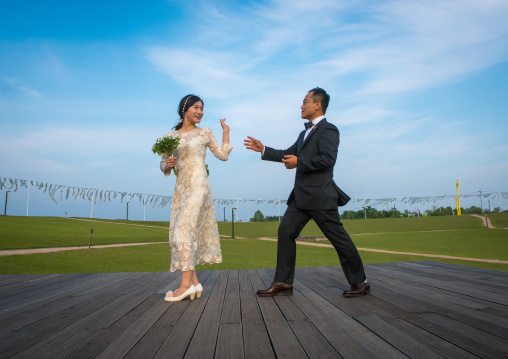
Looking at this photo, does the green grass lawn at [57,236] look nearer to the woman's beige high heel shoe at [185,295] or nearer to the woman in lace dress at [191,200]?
the woman in lace dress at [191,200]

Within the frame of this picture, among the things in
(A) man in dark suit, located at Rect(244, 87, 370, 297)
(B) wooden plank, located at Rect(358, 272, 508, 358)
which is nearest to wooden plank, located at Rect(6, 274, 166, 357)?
(A) man in dark suit, located at Rect(244, 87, 370, 297)

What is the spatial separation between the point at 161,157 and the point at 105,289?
1.49 metres

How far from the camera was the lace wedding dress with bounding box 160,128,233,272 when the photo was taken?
324 centimetres

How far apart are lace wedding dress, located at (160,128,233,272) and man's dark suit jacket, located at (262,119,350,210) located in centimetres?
75

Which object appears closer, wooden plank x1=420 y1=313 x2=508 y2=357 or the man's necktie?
wooden plank x1=420 y1=313 x2=508 y2=357

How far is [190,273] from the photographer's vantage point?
3244 millimetres

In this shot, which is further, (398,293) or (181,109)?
(181,109)

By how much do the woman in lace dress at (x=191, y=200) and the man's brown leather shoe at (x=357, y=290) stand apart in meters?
1.24

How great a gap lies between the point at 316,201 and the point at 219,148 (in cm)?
106

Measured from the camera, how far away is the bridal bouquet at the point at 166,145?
3.36 m

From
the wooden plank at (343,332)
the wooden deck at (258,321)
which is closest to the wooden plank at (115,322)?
the wooden deck at (258,321)

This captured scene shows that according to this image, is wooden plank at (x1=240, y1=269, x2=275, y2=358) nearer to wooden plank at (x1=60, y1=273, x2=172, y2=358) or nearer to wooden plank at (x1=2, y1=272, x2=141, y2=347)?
wooden plank at (x1=60, y1=273, x2=172, y2=358)

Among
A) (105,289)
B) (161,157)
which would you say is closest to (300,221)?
(161,157)

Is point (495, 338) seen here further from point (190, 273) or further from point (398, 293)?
point (190, 273)
